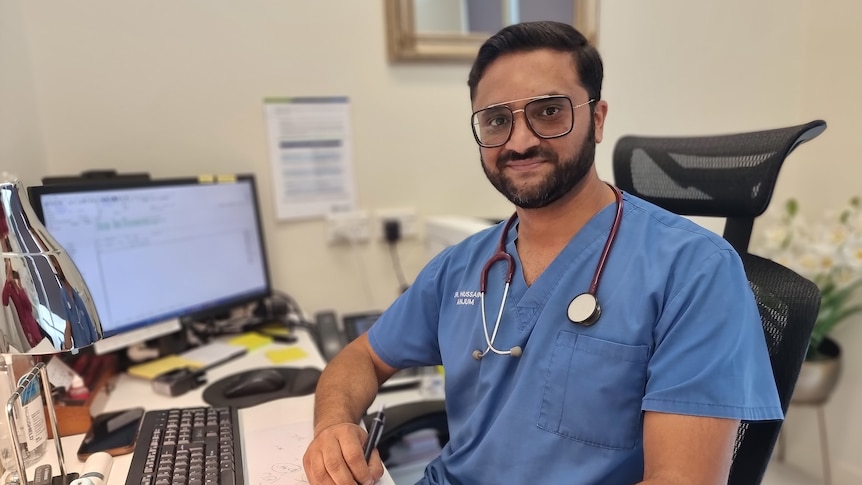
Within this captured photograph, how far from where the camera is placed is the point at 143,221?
1.27 meters

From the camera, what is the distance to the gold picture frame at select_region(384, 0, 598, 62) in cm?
167

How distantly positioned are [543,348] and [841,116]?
1.75 m

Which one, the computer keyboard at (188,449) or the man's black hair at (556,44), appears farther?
the man's black hair at (556,44)

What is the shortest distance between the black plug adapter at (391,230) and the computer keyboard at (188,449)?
0.89 m

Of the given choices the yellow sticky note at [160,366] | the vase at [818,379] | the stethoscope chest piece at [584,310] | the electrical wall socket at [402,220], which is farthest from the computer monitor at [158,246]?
the vase at [818,379]

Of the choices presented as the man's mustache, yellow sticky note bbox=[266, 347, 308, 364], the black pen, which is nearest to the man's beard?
the man's mustache

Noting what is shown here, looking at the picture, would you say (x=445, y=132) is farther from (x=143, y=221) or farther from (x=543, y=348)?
(x=543, y=348)

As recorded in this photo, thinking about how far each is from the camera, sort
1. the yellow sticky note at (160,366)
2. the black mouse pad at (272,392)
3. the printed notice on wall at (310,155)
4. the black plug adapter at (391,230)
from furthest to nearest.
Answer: the black plug adapter at (391,230)
the printed notice on wall at (310,155)
the yellow sticky note at (160,366)
the black mouse pad at (272,392)

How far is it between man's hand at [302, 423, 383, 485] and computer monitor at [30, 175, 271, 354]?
1.99ft

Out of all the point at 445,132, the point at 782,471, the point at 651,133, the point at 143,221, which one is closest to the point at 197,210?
the point at 143,221

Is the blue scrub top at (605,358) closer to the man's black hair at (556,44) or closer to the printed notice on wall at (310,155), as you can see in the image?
the man's black hair at (556,44)

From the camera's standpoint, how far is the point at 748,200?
2.85 feet

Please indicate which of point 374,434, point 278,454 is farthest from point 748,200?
point 278,454

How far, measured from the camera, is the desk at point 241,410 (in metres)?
Answer: 0.89
